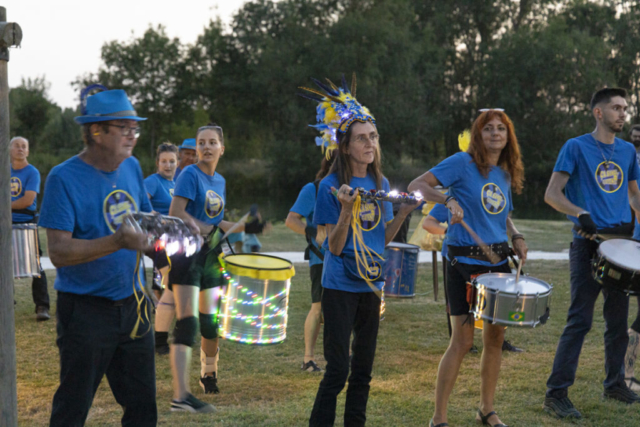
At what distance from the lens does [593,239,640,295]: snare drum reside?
4.36 meters

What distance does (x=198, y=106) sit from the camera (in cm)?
6053

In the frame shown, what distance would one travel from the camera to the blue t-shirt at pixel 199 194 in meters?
4.94

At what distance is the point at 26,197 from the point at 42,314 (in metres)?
1.46

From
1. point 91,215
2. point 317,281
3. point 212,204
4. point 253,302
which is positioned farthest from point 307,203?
point 91,215

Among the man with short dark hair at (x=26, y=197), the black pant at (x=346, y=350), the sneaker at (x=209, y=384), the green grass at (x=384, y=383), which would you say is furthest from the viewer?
the man with short dark hair at (x=26, y=197)

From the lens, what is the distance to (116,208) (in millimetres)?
2986

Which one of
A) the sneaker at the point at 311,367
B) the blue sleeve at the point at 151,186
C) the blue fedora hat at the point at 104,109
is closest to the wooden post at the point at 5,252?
the blue fedora hat at the point at 104,109

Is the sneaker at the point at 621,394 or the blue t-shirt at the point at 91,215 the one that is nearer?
the blue t-shirt at the point at 91,215

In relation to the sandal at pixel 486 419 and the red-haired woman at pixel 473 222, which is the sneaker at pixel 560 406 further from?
the red-haired woman at pixel 473 222

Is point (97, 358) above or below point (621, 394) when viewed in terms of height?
above

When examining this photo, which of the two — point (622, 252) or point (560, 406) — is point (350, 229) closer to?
point (622, 252)

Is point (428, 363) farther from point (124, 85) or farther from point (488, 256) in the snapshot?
point (124, 85)

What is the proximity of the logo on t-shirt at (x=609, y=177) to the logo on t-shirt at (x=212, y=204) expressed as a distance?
2880mm

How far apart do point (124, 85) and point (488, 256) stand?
58.6 metres
